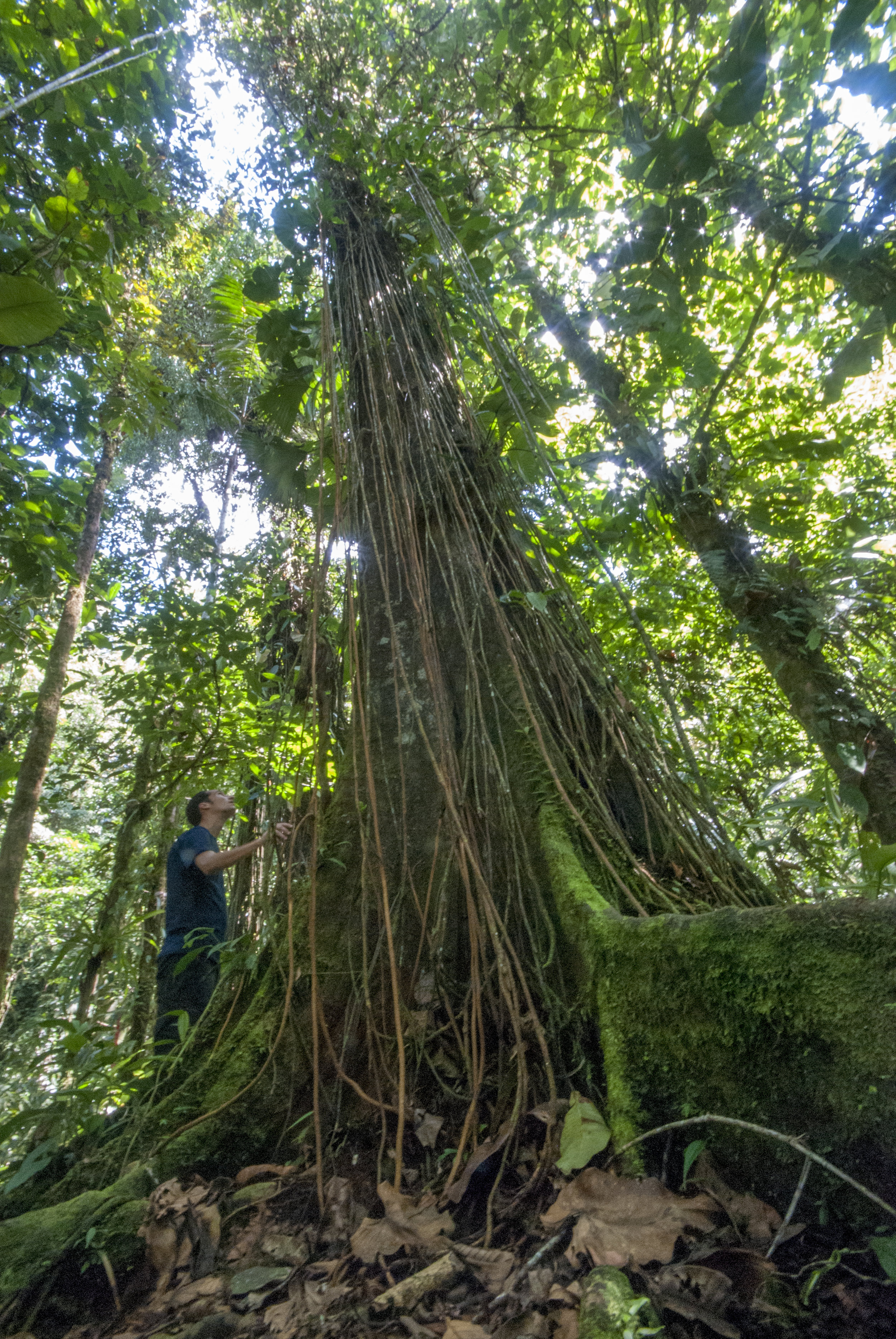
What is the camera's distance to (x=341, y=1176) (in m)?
1.33

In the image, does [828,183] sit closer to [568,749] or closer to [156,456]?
[568,749]

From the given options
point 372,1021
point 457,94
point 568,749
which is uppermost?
point 457,94

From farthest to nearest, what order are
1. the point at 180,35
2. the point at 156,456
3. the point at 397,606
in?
1. the point at 156,456
2. the point at 180,35
3. the point at 397,606

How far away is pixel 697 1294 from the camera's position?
77 cm

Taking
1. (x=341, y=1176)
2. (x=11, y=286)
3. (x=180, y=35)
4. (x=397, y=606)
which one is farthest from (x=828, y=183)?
(x=180, y=35)

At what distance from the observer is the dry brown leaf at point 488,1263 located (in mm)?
930

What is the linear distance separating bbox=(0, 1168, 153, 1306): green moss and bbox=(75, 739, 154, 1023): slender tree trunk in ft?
8.99

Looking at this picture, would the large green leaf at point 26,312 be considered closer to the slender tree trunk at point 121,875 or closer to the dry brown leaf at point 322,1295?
the dry brown leaf at point 322,1295

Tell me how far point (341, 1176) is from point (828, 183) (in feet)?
10.1

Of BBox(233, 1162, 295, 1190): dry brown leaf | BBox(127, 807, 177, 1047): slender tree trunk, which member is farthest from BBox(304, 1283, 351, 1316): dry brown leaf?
BBox(127, 807, 177, 1047): slender tree trunk

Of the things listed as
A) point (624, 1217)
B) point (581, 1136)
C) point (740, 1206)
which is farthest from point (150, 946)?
point (740, 1206)

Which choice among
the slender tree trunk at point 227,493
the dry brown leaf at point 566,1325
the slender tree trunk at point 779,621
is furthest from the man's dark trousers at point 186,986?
the slender tree trunk at point 227,493

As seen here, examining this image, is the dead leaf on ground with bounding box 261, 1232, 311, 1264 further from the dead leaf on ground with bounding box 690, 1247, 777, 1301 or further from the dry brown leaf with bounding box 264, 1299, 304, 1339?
the dead leaf on ground with bounding box 690, 1247, 777, 1301

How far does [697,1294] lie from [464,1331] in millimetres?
314
